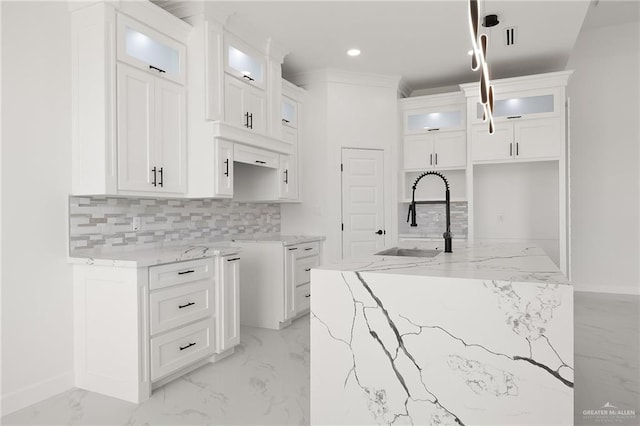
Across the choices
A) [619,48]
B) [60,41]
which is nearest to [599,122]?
[619,48]

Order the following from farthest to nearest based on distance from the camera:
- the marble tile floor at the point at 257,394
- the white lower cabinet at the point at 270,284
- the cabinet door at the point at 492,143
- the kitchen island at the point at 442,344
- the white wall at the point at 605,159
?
the white wall at the point at 605,159, the cabinet door at the point at 492,143, the white lower cabinet at the point at 270,284, the marble tile floor at the point at 257,394, the kitchen island at the point at 442,344

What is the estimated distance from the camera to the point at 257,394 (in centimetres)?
252

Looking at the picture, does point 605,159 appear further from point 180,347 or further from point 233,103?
point 180,347

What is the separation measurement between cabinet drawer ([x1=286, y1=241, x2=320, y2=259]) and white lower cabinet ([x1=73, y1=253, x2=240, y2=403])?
1.27 m

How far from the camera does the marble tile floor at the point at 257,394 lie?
7.29 feet

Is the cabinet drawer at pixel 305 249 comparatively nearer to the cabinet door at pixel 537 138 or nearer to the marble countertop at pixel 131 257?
the marble countertop at pixel 131 257

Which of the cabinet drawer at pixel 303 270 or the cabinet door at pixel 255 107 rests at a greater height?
the cabinet door at pixel 255 107

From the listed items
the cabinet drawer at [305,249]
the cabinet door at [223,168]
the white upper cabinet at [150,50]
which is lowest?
the cabinet drawer at [305,249]

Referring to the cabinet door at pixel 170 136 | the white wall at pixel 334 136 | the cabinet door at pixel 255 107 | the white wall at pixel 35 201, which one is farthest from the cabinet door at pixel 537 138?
the white wall at pixel 35 201

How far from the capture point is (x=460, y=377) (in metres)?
1.60

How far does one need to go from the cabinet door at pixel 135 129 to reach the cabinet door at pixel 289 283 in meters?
1.50

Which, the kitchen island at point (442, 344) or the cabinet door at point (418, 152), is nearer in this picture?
the kitchen island at point (442, 344)

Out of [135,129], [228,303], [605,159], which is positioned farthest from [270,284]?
[605,159]

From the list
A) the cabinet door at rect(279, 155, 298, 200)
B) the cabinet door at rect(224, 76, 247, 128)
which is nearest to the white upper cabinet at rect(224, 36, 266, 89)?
the cabinet door at rect(224, 76, 247, 128)
